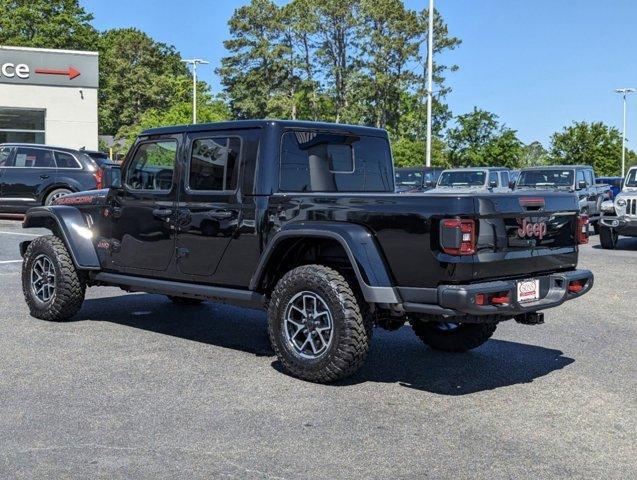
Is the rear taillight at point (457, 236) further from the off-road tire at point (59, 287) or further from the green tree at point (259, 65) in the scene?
the green tree at point (259, 65)

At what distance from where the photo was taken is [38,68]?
32.2 m

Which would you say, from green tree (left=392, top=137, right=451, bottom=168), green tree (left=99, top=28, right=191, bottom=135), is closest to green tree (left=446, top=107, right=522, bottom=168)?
green tree (left=392, top=137, right=451, bottom=168)

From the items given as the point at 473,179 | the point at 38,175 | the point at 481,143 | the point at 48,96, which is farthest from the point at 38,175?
the point at 481,143

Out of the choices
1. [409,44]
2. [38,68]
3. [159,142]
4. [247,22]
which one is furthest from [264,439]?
[247,22]

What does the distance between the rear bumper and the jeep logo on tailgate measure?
11.6 inches

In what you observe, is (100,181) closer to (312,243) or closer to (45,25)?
(312,243)

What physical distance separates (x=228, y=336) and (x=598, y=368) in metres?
3.18

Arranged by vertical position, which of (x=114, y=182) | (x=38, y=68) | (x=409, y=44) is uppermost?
(x=409, y=44)

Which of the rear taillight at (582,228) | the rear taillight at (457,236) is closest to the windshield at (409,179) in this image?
the rear taillight at (582,228)

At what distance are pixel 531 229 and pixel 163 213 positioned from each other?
9.99ft

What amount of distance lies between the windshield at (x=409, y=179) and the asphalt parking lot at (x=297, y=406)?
1895 centimetres

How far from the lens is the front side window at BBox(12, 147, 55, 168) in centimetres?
1828

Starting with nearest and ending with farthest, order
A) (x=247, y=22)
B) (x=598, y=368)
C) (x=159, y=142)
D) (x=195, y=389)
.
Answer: (x=195, y=389)
(x=598, y=368)
(x=159, y=142)
(x=247, y=22)

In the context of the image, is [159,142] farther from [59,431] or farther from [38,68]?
[38,68]
